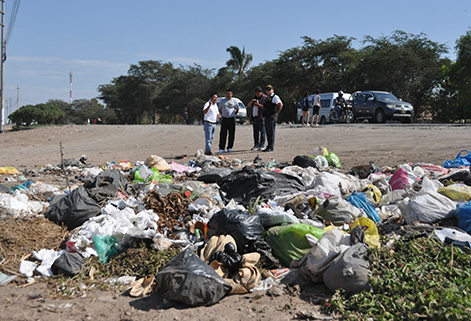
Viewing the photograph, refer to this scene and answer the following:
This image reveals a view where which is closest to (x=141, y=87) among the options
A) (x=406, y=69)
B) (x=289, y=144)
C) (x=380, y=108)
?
(x=406, y=69)

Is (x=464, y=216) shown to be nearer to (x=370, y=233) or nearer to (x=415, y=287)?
(x=370, y=233)

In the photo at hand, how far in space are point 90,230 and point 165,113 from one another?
40422 mm

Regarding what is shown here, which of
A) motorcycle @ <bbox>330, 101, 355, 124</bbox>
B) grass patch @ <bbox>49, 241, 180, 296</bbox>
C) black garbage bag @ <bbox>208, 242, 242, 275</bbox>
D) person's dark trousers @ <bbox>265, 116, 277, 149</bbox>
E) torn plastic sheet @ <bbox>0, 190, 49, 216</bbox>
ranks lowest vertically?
grass patch @ <bbox>49, 241, 180, 296</bbox>

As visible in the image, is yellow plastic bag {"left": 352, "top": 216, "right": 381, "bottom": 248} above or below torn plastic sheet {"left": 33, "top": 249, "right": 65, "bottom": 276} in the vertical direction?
above

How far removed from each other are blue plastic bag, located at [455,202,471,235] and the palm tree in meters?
39.2

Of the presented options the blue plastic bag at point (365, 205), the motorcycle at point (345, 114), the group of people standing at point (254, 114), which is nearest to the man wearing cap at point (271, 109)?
the group of people standing at point (254, 114)

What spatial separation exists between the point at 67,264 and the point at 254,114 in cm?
781

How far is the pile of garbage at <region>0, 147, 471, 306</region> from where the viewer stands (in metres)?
3.41

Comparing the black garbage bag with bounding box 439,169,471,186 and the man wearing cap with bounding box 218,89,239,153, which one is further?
the man wearing cap with bounding box 218,89,239,153

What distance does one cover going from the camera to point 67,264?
12.6 ft

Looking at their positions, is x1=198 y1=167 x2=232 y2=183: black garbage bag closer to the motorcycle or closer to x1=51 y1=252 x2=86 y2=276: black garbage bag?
x1=51 y1=252 x2=86 y2=276: black garbage bag

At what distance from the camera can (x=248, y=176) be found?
19.2ft

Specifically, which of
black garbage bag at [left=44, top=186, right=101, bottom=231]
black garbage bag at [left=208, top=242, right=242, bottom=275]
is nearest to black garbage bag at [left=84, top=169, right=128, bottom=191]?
black garbage bag at [left=44, top=186, right=101, bottom=231]

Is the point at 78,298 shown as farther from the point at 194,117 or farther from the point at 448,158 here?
the point at 194,117
